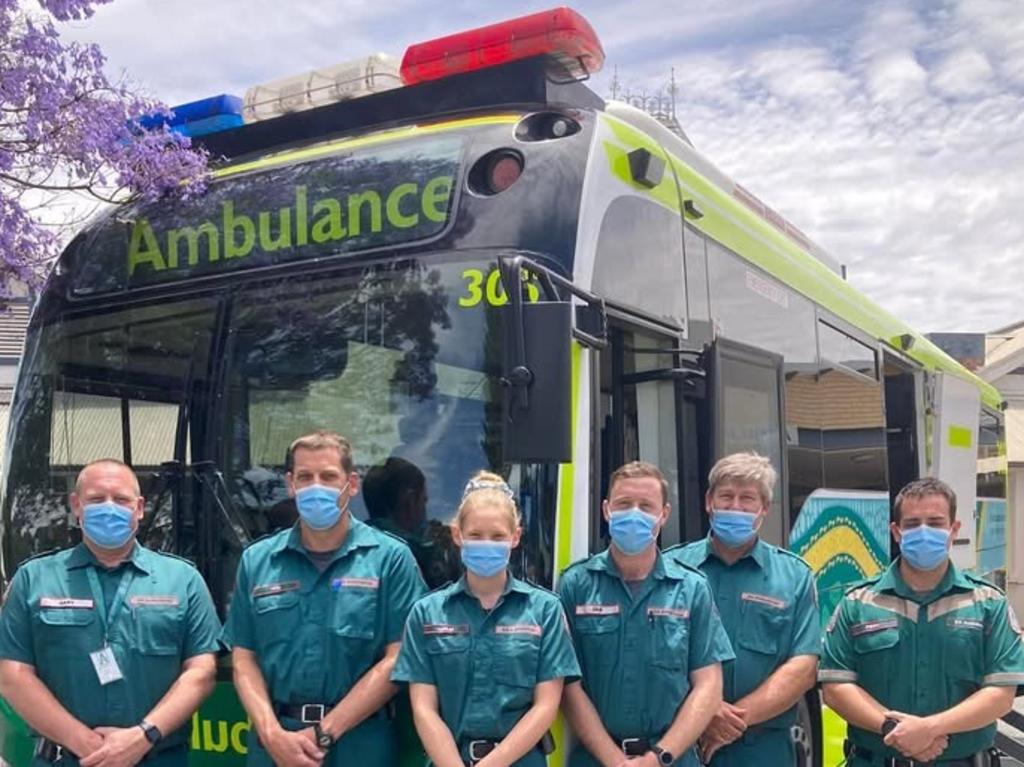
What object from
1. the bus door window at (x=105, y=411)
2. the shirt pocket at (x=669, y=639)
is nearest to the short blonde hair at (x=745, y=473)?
the shirt pocket at (x=669, y=639)

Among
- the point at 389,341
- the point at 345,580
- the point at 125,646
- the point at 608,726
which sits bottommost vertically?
the point at 608,726

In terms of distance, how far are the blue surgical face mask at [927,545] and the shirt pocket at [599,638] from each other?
38.7 inches

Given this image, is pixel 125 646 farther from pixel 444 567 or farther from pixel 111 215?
pixel 111 215

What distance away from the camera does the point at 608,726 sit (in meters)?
3.18

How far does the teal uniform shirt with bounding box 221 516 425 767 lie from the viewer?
3.18m

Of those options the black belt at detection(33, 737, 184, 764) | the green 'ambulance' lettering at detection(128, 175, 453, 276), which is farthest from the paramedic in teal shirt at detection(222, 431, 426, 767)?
the green 'ambulance' lettering at detection(128, 175, 453, 276)

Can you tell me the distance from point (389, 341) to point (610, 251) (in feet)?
2.78

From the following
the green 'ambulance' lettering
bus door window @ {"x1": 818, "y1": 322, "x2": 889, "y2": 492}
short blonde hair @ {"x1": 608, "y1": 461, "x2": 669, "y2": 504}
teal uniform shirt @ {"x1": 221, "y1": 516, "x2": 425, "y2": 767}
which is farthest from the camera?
bus door window @ {"x1": 818, "y1": 322, "x2": 889, "y2": 492}

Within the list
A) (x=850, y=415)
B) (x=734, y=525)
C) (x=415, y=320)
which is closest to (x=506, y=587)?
(x=734, y=525)

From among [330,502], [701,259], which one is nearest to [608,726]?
[330,502]

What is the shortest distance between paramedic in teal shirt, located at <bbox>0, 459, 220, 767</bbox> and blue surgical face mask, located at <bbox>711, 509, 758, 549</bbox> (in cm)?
173

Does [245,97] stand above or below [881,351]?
above

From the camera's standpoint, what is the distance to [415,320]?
3627 millimetres

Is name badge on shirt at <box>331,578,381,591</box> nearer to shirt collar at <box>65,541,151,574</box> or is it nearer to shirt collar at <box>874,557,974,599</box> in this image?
shirt collar at <box>65,541,151,574</box>
